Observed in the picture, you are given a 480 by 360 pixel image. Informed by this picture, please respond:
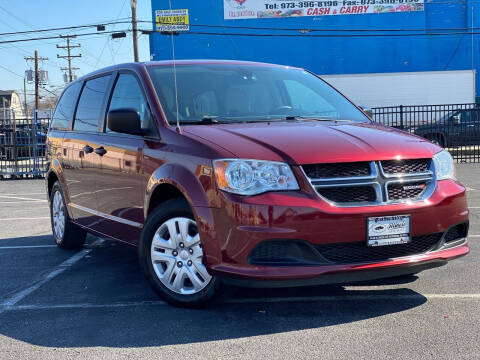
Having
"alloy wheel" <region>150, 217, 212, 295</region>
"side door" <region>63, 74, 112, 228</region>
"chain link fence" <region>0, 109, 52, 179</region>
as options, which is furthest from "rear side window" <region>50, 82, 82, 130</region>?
"chain link fence" <region>0, 109, 52, 179</region>

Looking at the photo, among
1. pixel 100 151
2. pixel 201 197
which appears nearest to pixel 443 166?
pixel 201 197

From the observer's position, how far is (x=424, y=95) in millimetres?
30391

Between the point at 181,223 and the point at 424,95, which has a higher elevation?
the point at 424,95

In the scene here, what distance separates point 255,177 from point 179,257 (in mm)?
879

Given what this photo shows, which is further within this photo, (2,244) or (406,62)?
(406,62)

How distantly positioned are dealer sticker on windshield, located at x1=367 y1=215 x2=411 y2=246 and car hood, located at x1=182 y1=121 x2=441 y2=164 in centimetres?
39

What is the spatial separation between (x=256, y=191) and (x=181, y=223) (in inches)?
27.3

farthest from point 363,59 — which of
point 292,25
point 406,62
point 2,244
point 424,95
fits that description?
point 2,244

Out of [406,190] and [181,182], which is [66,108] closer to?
[181,182]

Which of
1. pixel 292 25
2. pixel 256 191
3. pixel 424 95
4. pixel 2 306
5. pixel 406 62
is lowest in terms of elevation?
pixel 2 306

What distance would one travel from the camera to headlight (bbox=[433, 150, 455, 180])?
4023 millimetres

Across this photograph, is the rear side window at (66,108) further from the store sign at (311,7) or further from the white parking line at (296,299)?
the store sign at (311,7)

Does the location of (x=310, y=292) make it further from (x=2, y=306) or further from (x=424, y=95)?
(x=424, y=95)

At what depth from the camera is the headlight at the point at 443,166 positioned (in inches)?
158
